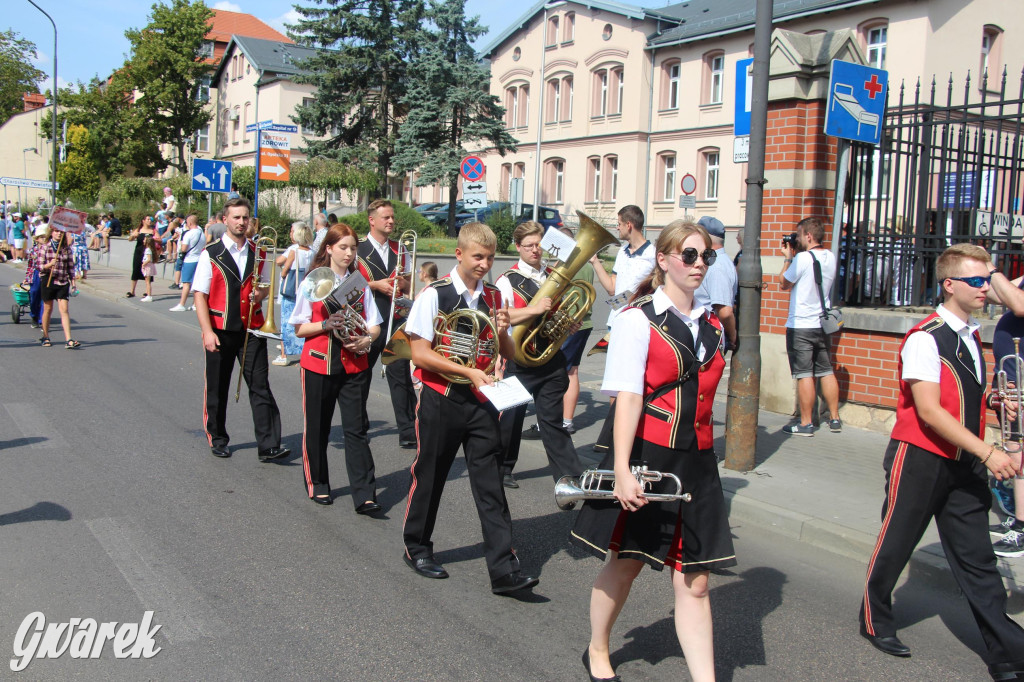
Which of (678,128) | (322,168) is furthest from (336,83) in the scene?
(678,128)

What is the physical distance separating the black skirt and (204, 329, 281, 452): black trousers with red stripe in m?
4.35

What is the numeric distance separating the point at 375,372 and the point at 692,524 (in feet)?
29.9

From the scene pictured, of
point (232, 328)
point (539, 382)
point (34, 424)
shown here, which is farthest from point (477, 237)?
point (34, 424)

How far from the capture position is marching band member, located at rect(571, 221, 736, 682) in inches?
131

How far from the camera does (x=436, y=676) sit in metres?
3.73

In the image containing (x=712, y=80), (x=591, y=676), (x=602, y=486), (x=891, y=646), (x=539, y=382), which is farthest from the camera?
(x=712, y=80)

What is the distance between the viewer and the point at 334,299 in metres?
5.86

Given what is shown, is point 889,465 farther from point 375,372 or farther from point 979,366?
point 375,372

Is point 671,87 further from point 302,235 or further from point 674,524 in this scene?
point 674,524

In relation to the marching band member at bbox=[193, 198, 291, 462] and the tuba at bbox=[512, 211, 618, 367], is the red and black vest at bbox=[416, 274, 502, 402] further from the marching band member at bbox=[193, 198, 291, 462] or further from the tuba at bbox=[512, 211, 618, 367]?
the marching band member at bbox=[193, 198, 291, 462]

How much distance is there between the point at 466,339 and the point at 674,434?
156 centimetres

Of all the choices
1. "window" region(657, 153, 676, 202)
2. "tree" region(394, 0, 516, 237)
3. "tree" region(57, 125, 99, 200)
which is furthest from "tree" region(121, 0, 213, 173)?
"window" region(657, 153, 676, 202)

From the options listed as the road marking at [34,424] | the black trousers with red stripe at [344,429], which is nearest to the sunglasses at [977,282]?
the black trousers with red stripe at [344,429]

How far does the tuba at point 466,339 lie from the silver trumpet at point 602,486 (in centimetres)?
117
